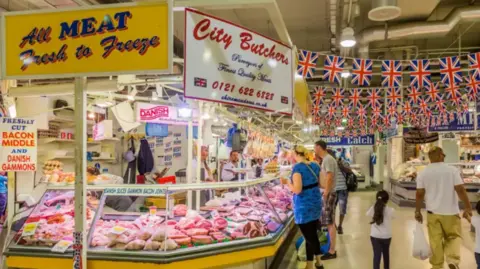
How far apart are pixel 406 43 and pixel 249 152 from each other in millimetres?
8403

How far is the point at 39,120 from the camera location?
578 centimetres

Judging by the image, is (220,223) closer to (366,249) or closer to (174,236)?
(174,236)

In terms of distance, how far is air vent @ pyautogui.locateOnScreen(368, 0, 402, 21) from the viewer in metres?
7.05

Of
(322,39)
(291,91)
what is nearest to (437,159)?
(291,91)

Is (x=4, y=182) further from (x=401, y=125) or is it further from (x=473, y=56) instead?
(x=401, y=125)

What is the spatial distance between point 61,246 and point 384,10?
20.3 ft

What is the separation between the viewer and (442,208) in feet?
18.2

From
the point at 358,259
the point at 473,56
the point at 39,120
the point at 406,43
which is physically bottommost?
the point at 358,259

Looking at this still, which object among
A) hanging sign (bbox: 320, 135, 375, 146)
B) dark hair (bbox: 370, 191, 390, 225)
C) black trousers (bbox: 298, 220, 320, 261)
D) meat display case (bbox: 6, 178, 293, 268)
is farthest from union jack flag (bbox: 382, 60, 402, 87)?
hanging sign (bbox: 320, 135, 375, 146)

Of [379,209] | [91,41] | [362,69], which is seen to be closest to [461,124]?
[362,69]

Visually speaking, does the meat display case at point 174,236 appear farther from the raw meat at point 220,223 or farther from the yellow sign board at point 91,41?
the yellow sign board at point 91,41

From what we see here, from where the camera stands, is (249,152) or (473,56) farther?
(473,56)

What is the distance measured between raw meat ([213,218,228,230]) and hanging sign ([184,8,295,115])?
1.67 m

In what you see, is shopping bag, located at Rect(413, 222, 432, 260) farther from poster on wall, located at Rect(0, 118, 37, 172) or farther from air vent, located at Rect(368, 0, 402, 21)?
poster on wall, located at Rect(0, 118, 37, 172)
